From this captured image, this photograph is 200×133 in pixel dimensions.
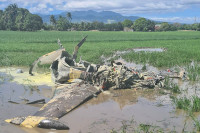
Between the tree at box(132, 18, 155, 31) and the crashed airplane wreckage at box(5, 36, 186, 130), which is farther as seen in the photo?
the tree at box(132, 18, 155, 31)

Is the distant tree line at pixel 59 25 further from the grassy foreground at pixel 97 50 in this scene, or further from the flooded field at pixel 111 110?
the flooded field at pixel 111 110

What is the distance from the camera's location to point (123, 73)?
→ 8.61m

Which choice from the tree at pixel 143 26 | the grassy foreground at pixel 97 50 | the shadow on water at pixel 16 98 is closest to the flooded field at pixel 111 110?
the shadow on water at pixel 16 98

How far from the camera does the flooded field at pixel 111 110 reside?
519 centimetres

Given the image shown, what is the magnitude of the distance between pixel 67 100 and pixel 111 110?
1.33 metres

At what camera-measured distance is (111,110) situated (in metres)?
6.44

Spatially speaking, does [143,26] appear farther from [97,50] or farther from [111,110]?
[111,110]

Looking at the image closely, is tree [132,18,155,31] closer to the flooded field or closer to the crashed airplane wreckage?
the crashed airplane wreckage

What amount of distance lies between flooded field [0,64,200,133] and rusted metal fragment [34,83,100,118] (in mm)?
183

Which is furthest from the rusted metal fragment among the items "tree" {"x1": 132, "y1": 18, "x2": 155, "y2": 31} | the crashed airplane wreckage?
"tree" {"x1": 132, "y1": 18, "x2": 155, "y2": 31}

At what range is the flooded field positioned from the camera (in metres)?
5.19

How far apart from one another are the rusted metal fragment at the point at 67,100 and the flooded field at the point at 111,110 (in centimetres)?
18

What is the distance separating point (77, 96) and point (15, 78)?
4.48 m

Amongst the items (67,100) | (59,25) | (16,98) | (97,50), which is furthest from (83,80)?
(59,25)
